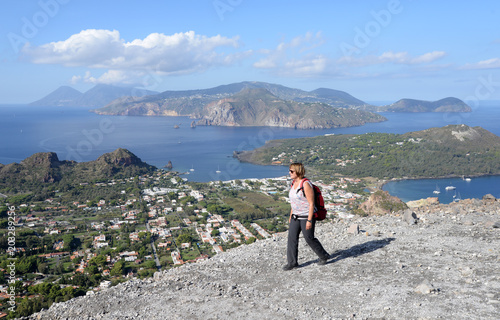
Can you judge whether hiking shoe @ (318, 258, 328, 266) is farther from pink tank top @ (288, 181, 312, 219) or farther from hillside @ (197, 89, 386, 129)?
hillside @ (197, 89, 386, 129)

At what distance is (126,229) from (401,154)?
57.9m

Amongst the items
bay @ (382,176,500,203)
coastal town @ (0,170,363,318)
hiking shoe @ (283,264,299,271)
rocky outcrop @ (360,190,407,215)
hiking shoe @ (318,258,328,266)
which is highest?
hiking shoe @ (318,258,328,266)

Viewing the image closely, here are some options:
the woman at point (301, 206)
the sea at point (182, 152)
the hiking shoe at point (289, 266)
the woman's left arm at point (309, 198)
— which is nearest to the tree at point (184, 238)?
the hiking shoe at point (289, 266)

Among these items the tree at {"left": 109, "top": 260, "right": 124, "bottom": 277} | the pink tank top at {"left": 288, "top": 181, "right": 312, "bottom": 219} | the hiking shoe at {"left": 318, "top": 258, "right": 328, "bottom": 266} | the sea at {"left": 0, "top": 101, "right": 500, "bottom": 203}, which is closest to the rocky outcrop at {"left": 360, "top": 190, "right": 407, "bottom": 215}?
the hiking shoe at {"left": 318, "top": 258, "right": 328, "bottom": 266}

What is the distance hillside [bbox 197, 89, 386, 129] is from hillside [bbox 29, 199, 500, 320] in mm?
142881

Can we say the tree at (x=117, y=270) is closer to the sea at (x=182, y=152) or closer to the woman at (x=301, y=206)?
the woman at (x=301, y=206)

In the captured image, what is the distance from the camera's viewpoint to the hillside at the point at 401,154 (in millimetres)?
63500

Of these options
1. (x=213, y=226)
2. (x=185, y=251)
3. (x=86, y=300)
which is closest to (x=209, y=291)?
(x=86, y=300)

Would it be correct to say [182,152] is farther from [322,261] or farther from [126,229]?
[322,261]

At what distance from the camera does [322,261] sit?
19.6 feet

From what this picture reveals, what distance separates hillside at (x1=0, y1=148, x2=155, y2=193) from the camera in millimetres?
47125

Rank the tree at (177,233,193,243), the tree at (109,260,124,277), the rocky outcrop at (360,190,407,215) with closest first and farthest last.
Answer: the rocky outcrop at (360,190,407,215)
the tree at (109,260,124,277)
the tree at (177,233,193,243)

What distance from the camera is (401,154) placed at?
7038 centimetres

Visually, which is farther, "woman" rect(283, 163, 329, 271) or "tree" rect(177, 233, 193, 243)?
"tree" rect(177, 233, 193, 243)
